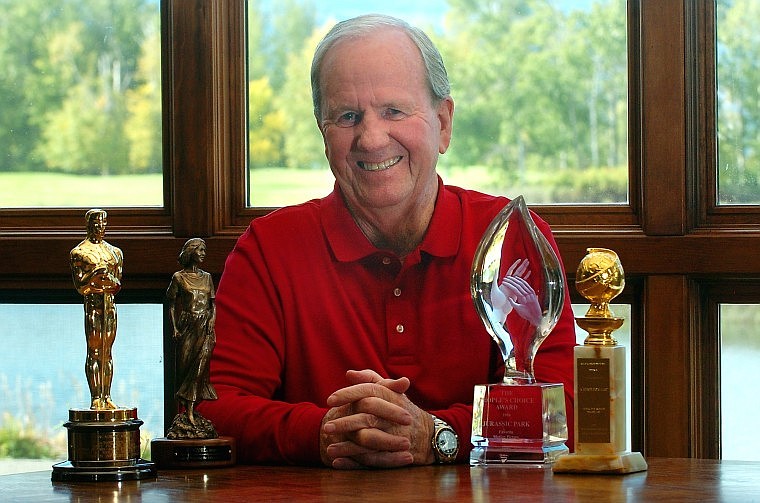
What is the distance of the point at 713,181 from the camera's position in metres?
2.92

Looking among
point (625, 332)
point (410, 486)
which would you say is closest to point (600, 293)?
point (410, 486)

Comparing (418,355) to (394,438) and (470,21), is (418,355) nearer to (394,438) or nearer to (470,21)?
(394,438)

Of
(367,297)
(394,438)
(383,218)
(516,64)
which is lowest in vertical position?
(394,438)

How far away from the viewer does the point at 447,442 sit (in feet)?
7.14

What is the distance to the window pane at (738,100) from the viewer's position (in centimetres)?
294

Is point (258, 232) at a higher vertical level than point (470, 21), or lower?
lower

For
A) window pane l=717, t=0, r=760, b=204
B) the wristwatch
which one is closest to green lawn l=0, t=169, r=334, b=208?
window pane l=717, t=0, r=760, b=204

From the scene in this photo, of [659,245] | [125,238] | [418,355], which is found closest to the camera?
[418,355]

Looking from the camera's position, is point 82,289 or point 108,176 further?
Answer: point 108,176

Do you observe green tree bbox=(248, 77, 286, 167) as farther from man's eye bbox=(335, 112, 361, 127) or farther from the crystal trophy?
the crystal trophy

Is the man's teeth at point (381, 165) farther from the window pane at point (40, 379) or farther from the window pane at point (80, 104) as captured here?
the window pane at point (40, 379)

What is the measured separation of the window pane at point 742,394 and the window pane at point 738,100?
0.89 ft

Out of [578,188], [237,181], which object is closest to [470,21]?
[578,188]

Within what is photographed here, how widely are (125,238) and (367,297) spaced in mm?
710
